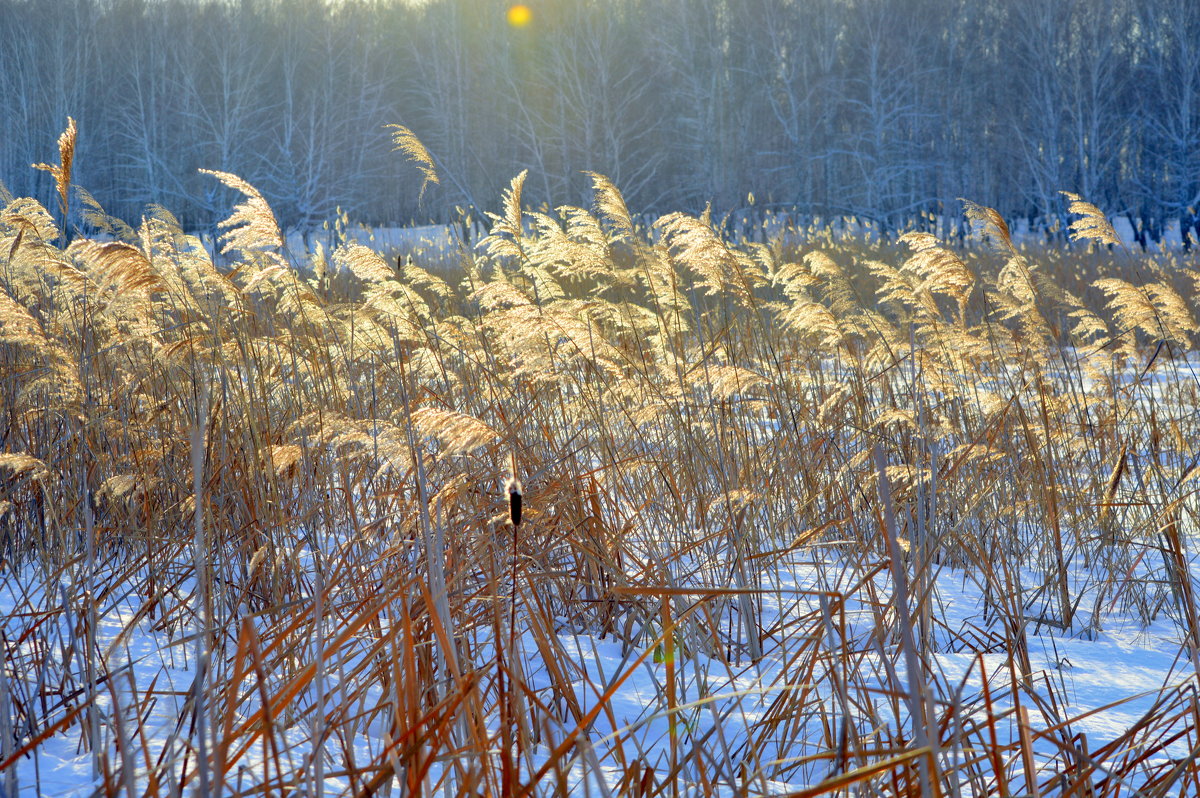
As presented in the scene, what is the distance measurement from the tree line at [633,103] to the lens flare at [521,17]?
0.60 ft

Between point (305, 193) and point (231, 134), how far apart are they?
255 cm

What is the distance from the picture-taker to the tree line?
987 inches

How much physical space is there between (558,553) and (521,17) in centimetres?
2733

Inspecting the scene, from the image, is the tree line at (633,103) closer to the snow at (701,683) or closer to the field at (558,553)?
the field at (558,553)

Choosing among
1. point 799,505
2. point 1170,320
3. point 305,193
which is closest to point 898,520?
point 799,505

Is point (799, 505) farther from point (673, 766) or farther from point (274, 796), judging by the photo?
point (274, 796)

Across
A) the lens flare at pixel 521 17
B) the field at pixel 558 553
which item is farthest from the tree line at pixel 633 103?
the field at pixel 558 553

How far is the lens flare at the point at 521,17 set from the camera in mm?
26720

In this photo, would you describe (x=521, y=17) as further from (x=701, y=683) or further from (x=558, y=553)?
(x=701, y=683)

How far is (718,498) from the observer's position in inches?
102

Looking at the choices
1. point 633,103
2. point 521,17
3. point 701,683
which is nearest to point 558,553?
point 701,683

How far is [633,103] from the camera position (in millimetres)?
27234

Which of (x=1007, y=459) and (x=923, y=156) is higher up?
(x=923, y=156)

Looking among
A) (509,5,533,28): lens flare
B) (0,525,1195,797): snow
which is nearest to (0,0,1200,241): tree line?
(509,5,533,28): lens flare
